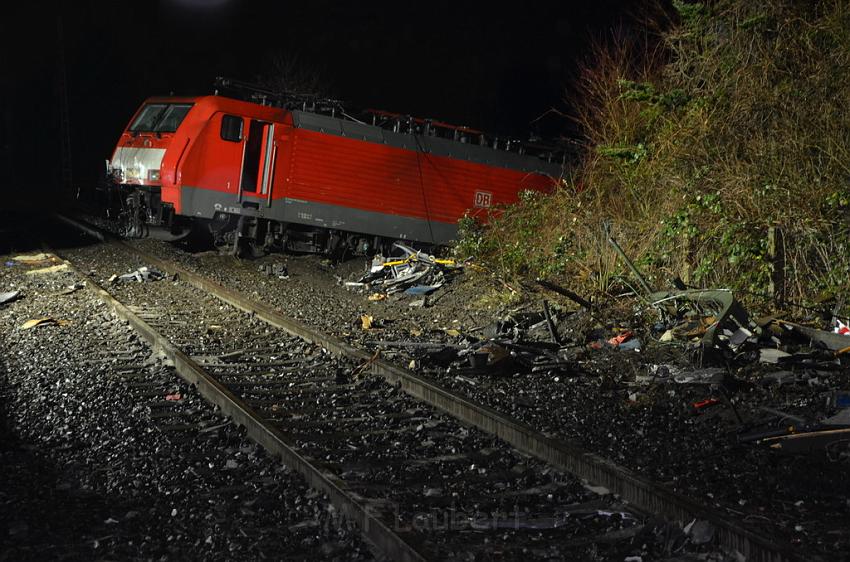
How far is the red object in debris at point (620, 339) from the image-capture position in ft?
28.3

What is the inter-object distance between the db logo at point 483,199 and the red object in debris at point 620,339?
9017mm

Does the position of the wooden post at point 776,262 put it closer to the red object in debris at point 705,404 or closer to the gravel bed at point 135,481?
the red object in debris at point 705,404

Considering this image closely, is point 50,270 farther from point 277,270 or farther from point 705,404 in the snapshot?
point 705,404

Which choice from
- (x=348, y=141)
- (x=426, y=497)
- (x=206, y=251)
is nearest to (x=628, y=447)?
(x=426, y=497)

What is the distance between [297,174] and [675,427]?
35.4 feet

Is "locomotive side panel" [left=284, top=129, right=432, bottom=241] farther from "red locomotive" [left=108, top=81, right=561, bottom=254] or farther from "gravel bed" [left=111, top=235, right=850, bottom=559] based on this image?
"gravel bed" [left=111, top=235, right=850, bottom=559]

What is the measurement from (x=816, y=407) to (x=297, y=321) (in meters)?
5.73

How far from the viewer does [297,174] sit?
1536 centimetres

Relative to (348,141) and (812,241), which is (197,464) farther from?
(348,141)

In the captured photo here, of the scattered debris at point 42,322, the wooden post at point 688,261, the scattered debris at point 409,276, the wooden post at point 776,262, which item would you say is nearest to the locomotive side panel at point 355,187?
the scattered debris at point 409,276

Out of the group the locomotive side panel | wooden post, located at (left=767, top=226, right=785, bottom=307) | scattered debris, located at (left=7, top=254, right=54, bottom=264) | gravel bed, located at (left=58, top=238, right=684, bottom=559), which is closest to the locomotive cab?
scattered debris, located at (left=7, top=254, right=54, bottom=264)

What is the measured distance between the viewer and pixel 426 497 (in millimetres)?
4430

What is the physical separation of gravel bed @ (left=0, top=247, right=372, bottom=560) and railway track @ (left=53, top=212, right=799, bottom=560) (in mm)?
182

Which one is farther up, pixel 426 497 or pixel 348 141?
pixel 348 141
